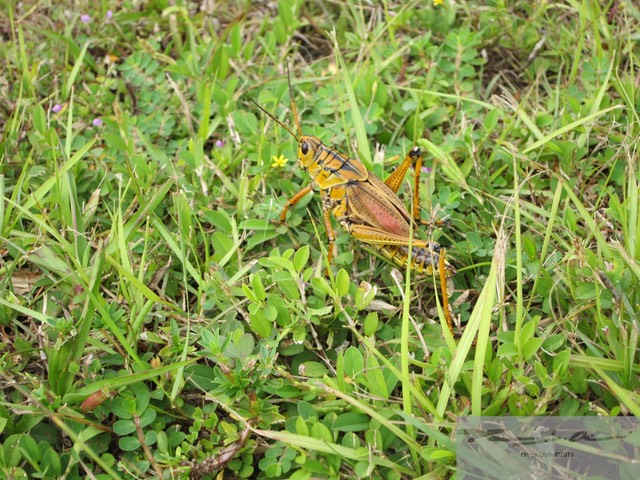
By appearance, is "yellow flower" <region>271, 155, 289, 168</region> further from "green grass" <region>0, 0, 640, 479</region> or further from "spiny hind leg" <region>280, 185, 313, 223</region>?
"spiny hind leg" <region>280, 185, 313, 223</region>

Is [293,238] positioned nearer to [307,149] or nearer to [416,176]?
[307,149]

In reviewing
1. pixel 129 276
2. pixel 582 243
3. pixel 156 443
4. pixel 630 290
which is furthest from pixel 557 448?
pixel 129 276

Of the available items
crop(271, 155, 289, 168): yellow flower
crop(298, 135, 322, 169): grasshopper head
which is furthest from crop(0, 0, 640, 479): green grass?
crop(298, 135, 322, 169): grasshopper head

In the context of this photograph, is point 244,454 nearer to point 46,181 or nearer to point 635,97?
point 46,181
